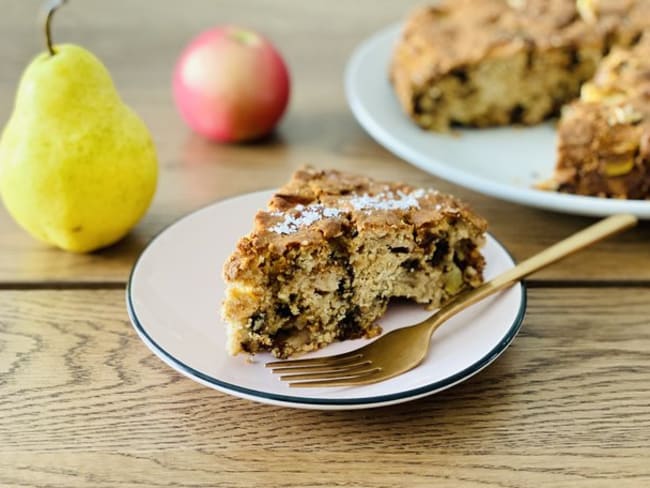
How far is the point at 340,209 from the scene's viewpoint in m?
1.56

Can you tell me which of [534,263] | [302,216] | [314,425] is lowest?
[314,425]

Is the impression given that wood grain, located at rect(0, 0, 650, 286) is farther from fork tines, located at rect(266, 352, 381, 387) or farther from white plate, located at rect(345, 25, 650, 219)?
fork tines, located at rect(266, 352, 381, 387)

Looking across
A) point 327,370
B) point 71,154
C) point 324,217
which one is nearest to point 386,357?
point 327,370

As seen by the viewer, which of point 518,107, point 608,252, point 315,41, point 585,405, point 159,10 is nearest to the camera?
point 585,405

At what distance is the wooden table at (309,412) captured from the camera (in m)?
Result: 1.28

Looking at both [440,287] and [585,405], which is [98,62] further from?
[585,405]

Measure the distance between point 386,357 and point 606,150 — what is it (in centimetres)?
89

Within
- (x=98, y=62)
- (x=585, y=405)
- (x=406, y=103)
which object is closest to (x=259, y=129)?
(x=406, y=103)

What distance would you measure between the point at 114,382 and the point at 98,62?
70cm

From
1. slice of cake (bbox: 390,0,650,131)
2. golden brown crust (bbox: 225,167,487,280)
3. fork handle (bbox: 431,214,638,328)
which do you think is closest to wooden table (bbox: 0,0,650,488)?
fork handle (bbox: 431,214,638,328)

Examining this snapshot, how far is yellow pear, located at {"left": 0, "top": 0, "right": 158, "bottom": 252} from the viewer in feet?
5.56

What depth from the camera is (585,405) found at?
1426 millimetres

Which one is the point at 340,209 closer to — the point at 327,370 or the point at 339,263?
the point at 339,263

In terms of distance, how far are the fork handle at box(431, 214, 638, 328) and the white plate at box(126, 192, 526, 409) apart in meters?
0.02
